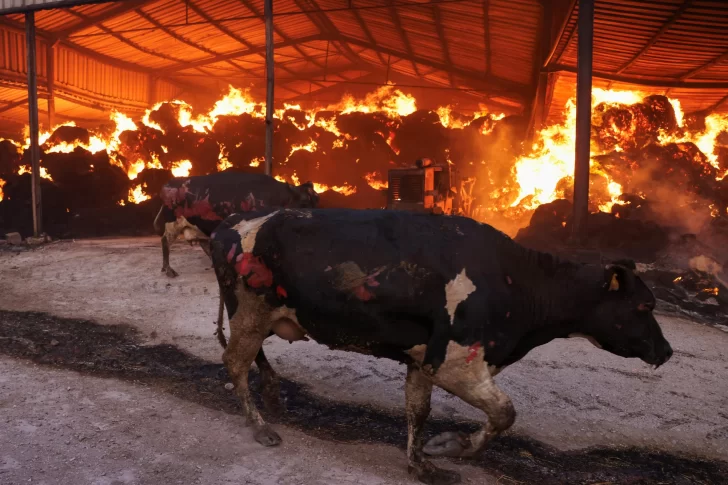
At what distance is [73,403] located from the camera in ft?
14.3

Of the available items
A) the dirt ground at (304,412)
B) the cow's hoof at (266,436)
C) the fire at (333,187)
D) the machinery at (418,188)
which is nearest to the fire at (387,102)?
the fire at (333,187)

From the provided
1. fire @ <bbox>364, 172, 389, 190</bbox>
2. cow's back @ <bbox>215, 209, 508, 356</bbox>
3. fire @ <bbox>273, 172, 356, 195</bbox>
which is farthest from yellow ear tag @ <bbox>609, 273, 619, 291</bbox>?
fire @ <bbox>364, 172, 389, 190</bbox>

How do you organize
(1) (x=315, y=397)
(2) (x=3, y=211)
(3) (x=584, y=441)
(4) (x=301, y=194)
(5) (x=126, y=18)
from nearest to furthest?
(3) (x=584, y=441) → (1) (x=315, y=397) → (4) (x=301, y=194) → (2) (x=3, y=211) → (5) (x=126, y=18)

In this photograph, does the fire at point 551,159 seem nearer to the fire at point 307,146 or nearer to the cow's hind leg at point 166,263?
the fire at point 307,146

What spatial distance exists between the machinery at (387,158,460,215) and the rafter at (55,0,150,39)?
11149mm

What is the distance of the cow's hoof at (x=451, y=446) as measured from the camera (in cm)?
370

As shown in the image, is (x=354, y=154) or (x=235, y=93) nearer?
(x=354, y=154)

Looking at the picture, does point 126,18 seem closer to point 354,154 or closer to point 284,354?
point 354,154

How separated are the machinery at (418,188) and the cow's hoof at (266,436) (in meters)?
11.3

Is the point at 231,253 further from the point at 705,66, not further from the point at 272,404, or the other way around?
the point at 705,66

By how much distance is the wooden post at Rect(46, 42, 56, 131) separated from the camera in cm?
2125

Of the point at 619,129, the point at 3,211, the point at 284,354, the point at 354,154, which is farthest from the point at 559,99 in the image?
the point at 3,211

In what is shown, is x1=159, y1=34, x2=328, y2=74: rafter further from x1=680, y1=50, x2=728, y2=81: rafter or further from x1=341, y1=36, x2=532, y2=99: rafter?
x1=680, y1=50, x2=728, y2=81: rafter

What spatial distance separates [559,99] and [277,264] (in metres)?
16.5
